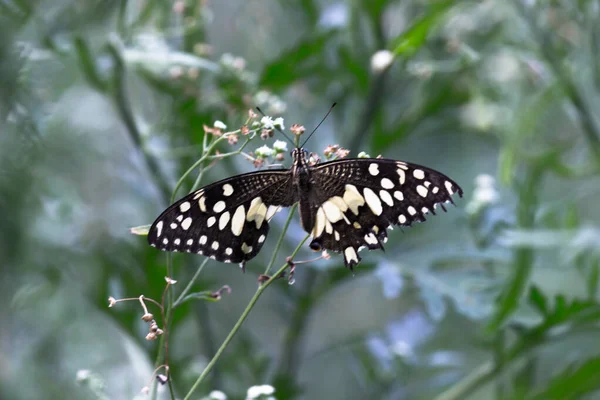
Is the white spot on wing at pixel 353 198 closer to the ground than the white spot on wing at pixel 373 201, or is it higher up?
higher up

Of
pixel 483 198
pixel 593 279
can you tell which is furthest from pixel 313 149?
pixel 593 279

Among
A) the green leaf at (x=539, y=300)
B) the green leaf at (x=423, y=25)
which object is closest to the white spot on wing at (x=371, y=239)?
the green leaf at (x=423, y=25)

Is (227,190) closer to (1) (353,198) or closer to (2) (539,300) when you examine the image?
(1) (353,198)

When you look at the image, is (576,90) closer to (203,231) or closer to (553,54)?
(553,54)

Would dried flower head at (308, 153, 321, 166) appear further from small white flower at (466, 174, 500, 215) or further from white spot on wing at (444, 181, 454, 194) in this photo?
small white flower at (466, 174, 500, 215)

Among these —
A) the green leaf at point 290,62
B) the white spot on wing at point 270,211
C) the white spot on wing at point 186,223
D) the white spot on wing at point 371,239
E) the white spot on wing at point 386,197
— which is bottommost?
the white spot on wing at point 371,239

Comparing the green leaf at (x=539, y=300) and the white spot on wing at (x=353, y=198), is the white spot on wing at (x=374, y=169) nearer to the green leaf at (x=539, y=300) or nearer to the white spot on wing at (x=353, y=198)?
the white spot on wing at (x=353, y=198)

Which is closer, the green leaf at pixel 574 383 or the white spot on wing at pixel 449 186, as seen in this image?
the white spot on wing at pixel 449 186
